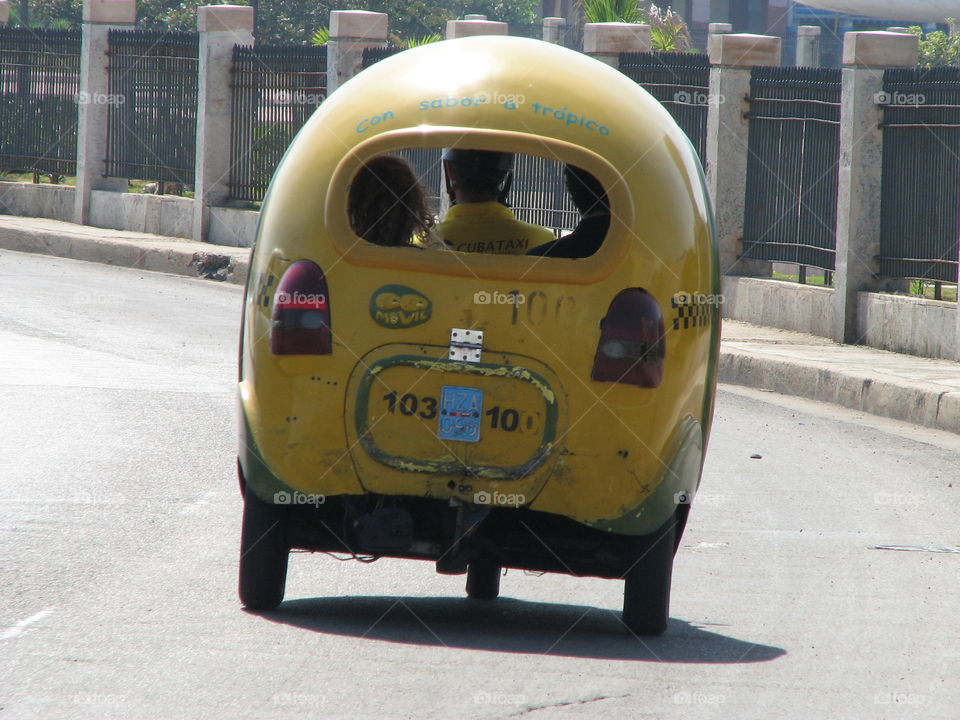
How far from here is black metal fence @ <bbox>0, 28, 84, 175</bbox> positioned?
22.0m

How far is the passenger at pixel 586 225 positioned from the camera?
17.3 ft

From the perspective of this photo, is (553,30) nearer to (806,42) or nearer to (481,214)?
(806,42)

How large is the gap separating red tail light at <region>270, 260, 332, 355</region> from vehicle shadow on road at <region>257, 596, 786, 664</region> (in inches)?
37.3

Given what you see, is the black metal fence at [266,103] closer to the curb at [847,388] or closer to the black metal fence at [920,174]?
the black metal fence at [920,174]

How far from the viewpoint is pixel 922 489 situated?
8695mm

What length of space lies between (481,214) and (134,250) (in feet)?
45.9

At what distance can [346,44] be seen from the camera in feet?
62.4

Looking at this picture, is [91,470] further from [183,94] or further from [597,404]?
[183,94]

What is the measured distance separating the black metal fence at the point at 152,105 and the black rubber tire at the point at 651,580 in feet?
53.5

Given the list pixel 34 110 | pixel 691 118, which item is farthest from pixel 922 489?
pixel 34 110

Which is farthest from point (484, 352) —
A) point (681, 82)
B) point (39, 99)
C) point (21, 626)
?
point (39, 99)

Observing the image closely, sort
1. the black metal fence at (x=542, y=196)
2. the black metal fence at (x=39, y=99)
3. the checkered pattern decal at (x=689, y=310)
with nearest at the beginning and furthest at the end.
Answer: the checkered pattern decal at (x=689, y=310), the black metal fence at (x=542, y=196), the black metal fence at (x=39, y=99)

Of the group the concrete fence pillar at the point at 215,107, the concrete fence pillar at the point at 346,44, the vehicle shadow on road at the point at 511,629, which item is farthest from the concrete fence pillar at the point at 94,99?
the vehicle shadow on road at the point at 511,629

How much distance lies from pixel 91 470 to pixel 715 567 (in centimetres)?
327
